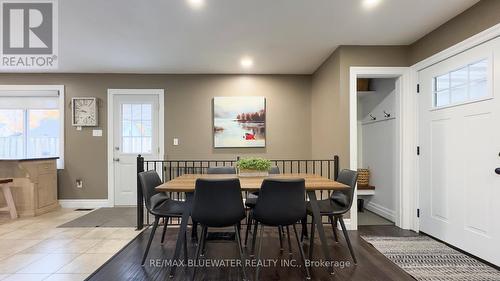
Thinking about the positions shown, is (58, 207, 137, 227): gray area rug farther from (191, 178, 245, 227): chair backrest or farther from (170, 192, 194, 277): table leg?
(191, 178, 245, 227): chair backrest

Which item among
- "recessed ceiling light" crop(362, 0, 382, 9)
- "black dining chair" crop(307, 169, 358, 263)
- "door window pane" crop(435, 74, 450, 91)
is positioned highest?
"recessed ceiling light" crop(362, 0, 382, 9)

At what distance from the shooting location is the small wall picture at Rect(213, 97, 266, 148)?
4.71 metres

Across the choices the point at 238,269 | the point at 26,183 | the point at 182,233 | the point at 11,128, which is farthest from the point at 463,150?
the point at 11,128

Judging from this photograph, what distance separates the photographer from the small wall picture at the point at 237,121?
4711mm

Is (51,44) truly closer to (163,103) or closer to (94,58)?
(94,58)

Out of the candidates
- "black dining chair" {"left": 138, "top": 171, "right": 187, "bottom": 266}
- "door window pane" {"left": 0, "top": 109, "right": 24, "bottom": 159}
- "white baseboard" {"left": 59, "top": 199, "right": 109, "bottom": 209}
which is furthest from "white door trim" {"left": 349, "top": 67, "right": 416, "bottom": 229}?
"door window pane" {"left": 0, "top": 109, "right": 24, "bottom": 159}

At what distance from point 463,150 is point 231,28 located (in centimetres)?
281

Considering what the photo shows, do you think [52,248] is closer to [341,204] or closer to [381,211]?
[341,204]

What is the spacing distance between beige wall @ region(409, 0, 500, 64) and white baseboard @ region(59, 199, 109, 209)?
5.48 metres

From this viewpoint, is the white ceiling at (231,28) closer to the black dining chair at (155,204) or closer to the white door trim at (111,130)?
the white door trim at (111,130)

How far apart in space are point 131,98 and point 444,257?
5090 millimetres

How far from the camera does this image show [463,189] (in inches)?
103

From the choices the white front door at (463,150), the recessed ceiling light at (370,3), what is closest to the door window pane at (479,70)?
the white front door at (463,150)

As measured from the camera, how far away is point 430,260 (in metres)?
2.46
